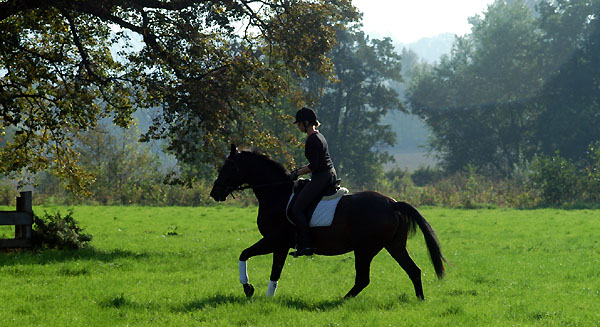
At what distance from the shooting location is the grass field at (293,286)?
9.12 meters

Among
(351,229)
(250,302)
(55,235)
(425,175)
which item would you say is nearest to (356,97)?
(425,175)

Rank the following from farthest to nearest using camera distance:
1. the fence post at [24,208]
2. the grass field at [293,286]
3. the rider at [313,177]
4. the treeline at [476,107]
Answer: the treeline at [476,107], the fence post at [24,208], the rider at [313,177], the grass field at [293,286]

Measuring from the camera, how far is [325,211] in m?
10.7

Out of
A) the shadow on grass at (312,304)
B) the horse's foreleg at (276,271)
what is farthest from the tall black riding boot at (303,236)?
the shadow on grass at (312,304)

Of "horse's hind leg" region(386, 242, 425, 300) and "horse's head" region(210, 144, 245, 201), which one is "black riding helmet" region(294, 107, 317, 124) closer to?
"horse's head" region(210, 144, 245, 201)

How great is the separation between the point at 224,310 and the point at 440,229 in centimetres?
1813

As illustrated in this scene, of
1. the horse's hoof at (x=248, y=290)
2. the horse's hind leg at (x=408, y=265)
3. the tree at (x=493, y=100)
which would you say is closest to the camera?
the horse's hind leg at (x=408, y=265)

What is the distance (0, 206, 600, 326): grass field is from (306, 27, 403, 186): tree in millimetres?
44103

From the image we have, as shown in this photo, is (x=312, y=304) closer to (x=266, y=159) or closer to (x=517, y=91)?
(x=266, y=159)

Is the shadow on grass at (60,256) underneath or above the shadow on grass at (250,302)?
above

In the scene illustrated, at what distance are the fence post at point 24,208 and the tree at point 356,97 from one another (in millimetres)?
52012

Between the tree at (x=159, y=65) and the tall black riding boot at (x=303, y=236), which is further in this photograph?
the tree at (x=159, y=65)

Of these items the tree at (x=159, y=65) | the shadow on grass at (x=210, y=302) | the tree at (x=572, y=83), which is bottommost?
the shadow on grass at (x=210, y=302)

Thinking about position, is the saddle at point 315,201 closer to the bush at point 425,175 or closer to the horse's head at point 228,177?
the horse's head at point 228,177
